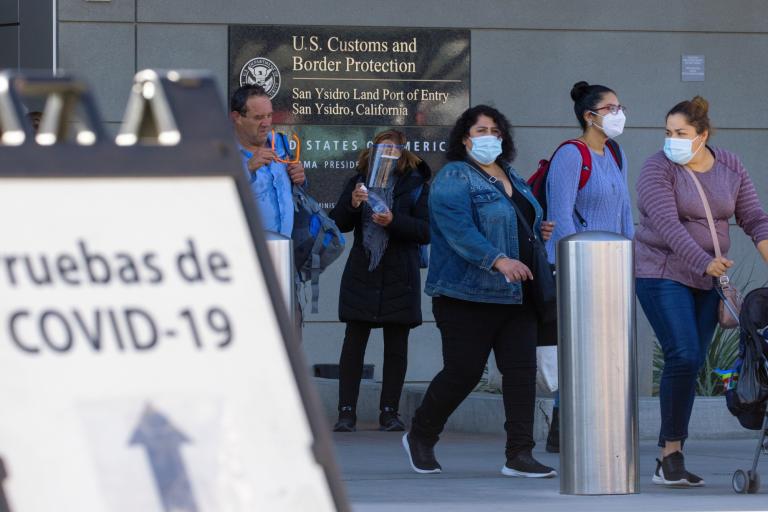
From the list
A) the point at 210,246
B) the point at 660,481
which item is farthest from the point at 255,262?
the point at 660,481

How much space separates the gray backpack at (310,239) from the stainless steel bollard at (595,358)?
4.86 feet

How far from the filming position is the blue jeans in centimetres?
730

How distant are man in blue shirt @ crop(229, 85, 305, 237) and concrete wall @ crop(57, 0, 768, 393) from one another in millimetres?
5530

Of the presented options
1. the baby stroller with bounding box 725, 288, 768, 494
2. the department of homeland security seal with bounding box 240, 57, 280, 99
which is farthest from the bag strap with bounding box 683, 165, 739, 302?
the department of homeland security seal with bounding box 240, 57, 280, 99

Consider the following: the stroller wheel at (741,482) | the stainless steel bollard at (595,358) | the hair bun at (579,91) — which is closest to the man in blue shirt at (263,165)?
the stainless steel bollard at (595,358)

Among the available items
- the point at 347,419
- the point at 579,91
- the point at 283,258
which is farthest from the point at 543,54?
the point at 283,258

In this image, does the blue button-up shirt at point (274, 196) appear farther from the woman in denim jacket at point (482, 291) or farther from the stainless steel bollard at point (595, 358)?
the stainless steel bollard at point (595, 358)

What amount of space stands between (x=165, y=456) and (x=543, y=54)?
1089cm

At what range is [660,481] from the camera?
736 cm

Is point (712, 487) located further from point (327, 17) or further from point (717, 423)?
point (327, 17)

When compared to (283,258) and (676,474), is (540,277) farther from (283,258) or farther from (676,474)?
(283,258)

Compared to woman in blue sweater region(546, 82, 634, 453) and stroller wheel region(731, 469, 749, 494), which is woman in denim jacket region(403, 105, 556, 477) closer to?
woman in blue sweater region(546, 82, 634, 453)

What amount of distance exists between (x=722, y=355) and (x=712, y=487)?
147 inches

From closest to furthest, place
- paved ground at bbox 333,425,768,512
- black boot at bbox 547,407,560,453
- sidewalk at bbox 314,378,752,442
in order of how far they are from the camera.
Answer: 1. paved ground at bbox 333,425,768,512
2. black boot at bbox 547,407,560,453
3. sidewalk at bbox 314,378,752,442
